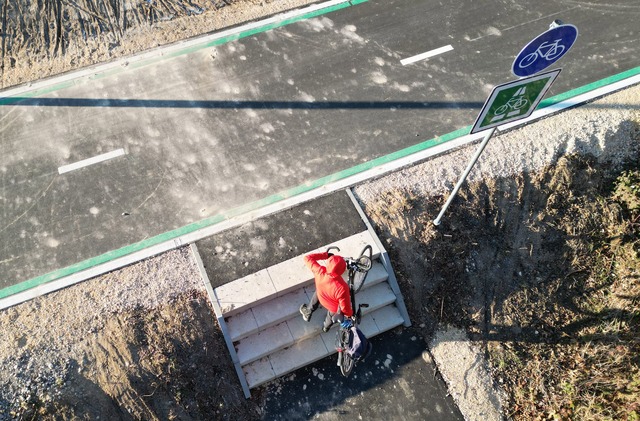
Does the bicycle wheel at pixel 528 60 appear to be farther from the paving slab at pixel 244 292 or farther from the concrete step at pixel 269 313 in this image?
the paving slab at pixel 244 292

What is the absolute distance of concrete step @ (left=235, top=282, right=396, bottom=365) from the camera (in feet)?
26.0

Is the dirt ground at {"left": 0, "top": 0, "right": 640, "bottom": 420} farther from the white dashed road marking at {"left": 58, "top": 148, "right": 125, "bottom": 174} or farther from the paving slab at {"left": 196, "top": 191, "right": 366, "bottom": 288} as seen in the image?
the white dashed road marking at {"left": 58, "top": 148, "right": 125, "bottom": 174}

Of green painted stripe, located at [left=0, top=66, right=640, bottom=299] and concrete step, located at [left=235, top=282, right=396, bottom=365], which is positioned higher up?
green painted stripe, located at [left=0, top=66, right=640, bottom=299]

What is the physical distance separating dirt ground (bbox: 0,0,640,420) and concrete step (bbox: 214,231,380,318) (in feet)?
1.27

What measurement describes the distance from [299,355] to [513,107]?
4.97m

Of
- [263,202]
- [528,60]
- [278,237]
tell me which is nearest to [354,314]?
[278,237]

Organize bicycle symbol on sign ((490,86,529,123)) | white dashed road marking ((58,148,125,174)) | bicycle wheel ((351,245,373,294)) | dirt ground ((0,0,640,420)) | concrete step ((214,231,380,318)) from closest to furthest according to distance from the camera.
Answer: bicycle symbol on sign ((490,86,529,123)) → bicycle wheel ((351,245,373,294)) → dirt ground ((0,0,640,420)) → concrete step ((214,231,380,318)) → white dashed road marking ((58,148,125,174))

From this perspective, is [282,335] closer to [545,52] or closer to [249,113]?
[249,113]

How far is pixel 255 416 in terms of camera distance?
7.77m

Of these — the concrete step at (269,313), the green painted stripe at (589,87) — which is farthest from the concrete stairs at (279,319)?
the green painted stripe at (589,87)

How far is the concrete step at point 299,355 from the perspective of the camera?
792cm

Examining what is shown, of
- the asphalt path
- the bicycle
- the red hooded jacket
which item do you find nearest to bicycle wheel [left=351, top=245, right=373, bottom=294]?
the bicycle

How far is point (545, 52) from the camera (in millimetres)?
6047

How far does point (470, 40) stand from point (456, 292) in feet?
20.1
